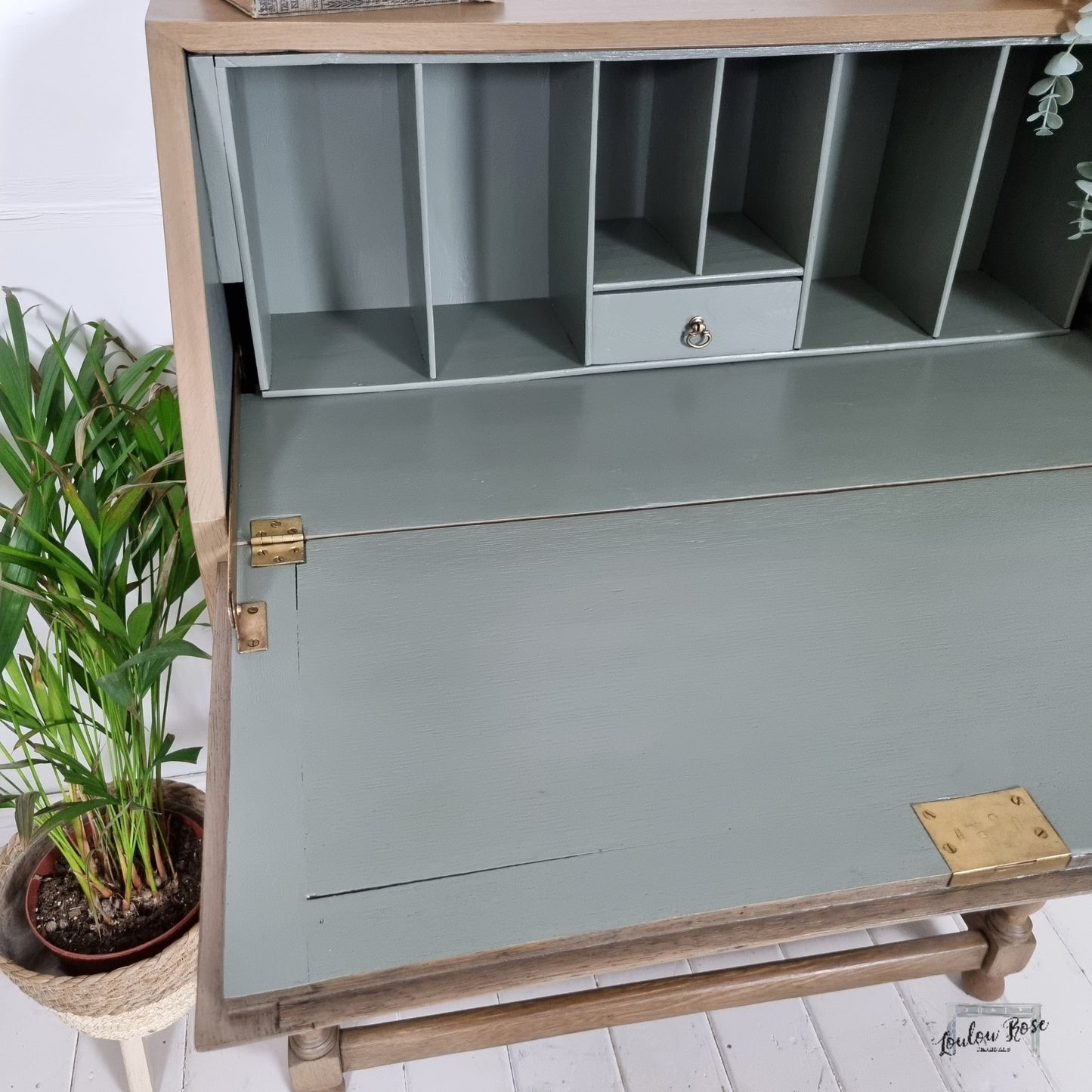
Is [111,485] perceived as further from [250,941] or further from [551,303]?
[250,941]

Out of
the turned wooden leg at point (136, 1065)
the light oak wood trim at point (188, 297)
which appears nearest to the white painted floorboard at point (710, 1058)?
the turned wooden leg at point (136, 1065)

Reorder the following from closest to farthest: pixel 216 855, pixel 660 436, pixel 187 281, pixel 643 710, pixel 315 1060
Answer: pixel 216 855
pixel 643 710
pixel 187 281
pixel 660 436
pixel 315 1060

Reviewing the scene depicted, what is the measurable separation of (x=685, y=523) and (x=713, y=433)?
0.20m

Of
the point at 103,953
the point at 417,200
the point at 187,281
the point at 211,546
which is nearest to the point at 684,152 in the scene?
the point at 417,200

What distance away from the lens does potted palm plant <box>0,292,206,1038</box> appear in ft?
3.96

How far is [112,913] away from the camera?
4.95 ft

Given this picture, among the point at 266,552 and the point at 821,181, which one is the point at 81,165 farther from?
the point at 821,181

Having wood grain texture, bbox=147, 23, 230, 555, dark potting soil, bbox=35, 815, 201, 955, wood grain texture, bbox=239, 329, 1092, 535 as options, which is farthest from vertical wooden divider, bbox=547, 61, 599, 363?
dark potting soil, bbox=35, 815, 201, 955

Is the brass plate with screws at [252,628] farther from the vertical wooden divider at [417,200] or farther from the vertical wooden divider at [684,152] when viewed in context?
the vertical wooden divider at [684,152]

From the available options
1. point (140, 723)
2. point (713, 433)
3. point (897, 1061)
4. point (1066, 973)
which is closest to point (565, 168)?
point (713, 433)

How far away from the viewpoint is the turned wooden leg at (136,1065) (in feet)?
4.80

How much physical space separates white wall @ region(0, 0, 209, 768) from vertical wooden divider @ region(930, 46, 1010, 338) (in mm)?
973

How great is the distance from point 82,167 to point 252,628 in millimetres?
770

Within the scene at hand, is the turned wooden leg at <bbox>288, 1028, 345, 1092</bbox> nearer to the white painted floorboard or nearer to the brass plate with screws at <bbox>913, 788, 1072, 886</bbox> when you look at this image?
the white painted floorboard
